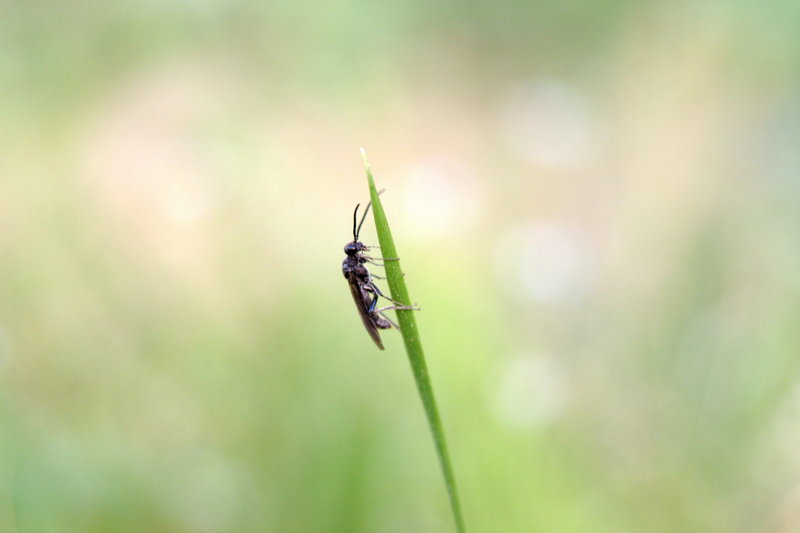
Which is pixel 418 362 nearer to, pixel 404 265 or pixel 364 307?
pixel 364 307

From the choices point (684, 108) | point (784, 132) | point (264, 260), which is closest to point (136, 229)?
point (264, 260)

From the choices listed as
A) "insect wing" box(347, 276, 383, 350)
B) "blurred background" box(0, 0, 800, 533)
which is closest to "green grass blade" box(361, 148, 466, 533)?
"blurred background" box(0, 0, 800, 533)

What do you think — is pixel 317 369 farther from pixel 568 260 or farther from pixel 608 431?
pixel 568 260

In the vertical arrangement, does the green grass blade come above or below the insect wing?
above

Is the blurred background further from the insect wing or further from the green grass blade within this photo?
the green grass blade

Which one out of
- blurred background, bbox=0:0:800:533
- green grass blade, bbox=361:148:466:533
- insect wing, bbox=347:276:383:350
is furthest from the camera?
insect wing, bbox=347:276:383:350

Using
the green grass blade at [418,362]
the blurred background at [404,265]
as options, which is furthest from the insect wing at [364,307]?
the green grass blade at [418,362]

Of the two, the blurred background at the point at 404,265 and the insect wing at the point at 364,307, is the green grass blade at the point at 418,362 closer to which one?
the blurred background at the point at 404,265
